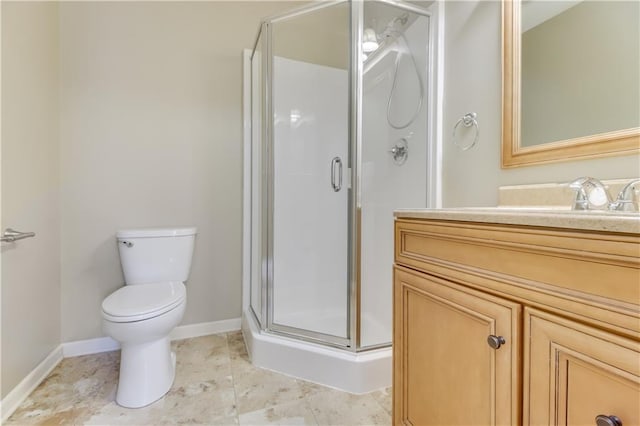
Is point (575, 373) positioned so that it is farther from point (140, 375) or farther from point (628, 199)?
point (140, 375)

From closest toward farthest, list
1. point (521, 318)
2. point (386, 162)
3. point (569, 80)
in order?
point (521, 318) < point (569, 80) < point (386, 162)

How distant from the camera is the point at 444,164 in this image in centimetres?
158

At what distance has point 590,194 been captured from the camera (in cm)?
86

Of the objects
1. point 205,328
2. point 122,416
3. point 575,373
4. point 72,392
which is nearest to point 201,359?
point 205,328

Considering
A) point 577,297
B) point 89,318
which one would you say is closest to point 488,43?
point 577,297

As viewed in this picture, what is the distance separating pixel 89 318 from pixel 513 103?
243cm

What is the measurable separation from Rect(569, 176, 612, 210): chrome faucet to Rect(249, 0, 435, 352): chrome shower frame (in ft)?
2.48

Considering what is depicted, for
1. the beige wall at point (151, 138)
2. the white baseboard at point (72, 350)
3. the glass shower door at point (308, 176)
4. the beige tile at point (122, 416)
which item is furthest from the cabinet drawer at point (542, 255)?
the white baseboard at point (72, 350)

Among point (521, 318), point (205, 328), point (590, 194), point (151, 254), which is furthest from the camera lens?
point (205, 328)

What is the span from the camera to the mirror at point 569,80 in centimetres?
92

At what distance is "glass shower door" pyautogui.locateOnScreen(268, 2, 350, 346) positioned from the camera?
6.08 ft

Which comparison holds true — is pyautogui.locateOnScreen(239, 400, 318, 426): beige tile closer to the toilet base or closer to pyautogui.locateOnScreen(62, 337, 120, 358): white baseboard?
the toilet base

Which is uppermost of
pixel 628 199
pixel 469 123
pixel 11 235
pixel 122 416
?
pixel 469 123

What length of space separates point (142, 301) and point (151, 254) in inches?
14.7
